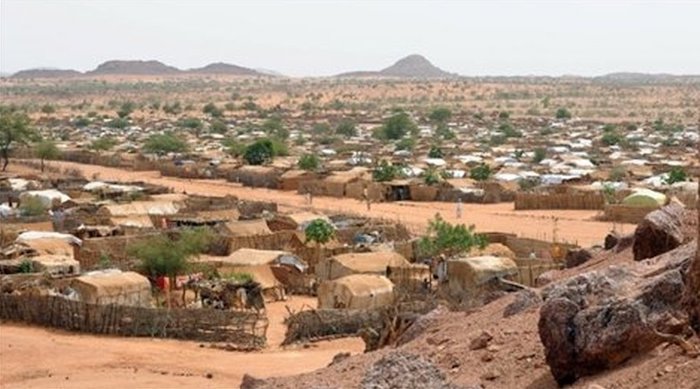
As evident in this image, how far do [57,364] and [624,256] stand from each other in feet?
31.1

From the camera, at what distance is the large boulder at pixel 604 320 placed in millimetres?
9297

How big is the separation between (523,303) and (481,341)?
1138mm

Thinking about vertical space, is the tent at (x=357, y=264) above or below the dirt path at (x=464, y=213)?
above

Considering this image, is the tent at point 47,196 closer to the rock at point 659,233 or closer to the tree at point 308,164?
the tree at point 308,164

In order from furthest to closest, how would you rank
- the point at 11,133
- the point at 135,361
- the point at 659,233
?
the point at 11,133 → the point at 135,361 → the point at 659,233

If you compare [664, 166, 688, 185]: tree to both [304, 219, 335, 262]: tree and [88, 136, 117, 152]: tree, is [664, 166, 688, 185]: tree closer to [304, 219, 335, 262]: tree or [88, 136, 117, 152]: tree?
[304, 219, 335, 262]: tree

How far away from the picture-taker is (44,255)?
27141mm

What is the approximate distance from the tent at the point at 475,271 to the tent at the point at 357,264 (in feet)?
5.75

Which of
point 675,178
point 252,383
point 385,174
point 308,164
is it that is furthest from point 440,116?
point 252,383

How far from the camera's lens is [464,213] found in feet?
133

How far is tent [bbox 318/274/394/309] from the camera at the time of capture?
22.4 metres

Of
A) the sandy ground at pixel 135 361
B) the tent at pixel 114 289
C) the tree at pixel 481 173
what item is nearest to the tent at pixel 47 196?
the tent at pixel 114 289

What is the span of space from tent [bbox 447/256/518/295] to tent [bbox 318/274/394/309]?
51.4 inches

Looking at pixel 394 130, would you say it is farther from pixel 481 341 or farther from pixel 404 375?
pixel 404 375
